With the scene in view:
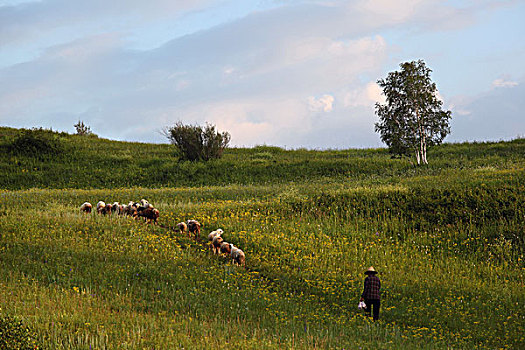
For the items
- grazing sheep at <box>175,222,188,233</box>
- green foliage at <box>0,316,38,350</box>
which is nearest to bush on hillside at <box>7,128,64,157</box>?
grazing sheep at <box>175,222,188,233</box>

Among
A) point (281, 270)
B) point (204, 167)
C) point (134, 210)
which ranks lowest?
point (281, 270)

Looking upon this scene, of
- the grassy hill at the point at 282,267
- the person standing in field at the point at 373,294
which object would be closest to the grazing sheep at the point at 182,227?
the grassy hill at the point at 282,267

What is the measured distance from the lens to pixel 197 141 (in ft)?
137

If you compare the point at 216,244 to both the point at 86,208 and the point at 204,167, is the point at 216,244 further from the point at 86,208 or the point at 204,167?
the point at 204,167

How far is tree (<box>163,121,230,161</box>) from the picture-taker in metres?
41.6

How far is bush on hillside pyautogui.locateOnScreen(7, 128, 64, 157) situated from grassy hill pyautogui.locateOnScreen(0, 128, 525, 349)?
16.0m

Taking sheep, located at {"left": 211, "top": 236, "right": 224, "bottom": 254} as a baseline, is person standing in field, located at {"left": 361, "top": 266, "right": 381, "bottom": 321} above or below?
below

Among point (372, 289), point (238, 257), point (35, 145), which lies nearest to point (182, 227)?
point (238, 257)

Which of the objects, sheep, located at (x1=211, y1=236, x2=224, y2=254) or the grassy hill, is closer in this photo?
the grassy hill

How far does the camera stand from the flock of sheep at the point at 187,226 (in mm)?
15883

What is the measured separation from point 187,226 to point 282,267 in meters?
4.87

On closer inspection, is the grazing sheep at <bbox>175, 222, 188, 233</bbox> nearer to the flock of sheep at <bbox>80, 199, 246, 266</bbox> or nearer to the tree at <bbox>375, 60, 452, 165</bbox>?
the flock of sheep at <bbox>80, 199, 246, 266</bbox>

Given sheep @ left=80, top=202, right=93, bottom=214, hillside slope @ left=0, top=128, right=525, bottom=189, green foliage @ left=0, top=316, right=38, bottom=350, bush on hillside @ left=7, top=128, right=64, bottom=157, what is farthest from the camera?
bush on hillside @ left=7, top=128, right=64, bottom=157

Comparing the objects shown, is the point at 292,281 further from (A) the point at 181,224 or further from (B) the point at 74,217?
(B) the point at 74,217
